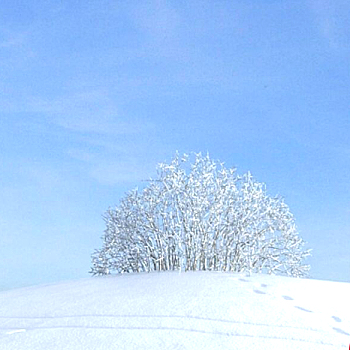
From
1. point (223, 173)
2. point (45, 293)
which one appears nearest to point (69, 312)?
point (45, 293)

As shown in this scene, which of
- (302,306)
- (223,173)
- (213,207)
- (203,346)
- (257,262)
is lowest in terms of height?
(203,346)

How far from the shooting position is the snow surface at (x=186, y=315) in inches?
155

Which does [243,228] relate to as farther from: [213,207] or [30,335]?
[30,335]

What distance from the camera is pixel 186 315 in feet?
13.9

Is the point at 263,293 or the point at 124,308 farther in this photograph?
the point at 263,293

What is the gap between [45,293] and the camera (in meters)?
5.66

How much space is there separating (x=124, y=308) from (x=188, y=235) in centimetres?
169

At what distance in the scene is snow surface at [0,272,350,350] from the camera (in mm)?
3926

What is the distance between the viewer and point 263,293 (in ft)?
15.8

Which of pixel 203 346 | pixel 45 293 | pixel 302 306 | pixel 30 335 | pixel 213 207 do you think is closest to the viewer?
pixel 203 346

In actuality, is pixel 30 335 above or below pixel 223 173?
below

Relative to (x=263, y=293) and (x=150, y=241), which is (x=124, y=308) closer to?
Result: (x=263, y=293)

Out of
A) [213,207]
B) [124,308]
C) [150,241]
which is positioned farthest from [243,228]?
[124,308]

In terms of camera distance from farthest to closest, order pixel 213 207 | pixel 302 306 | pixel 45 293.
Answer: pixel 213 207
pixel 45 293
pixel 302 306
